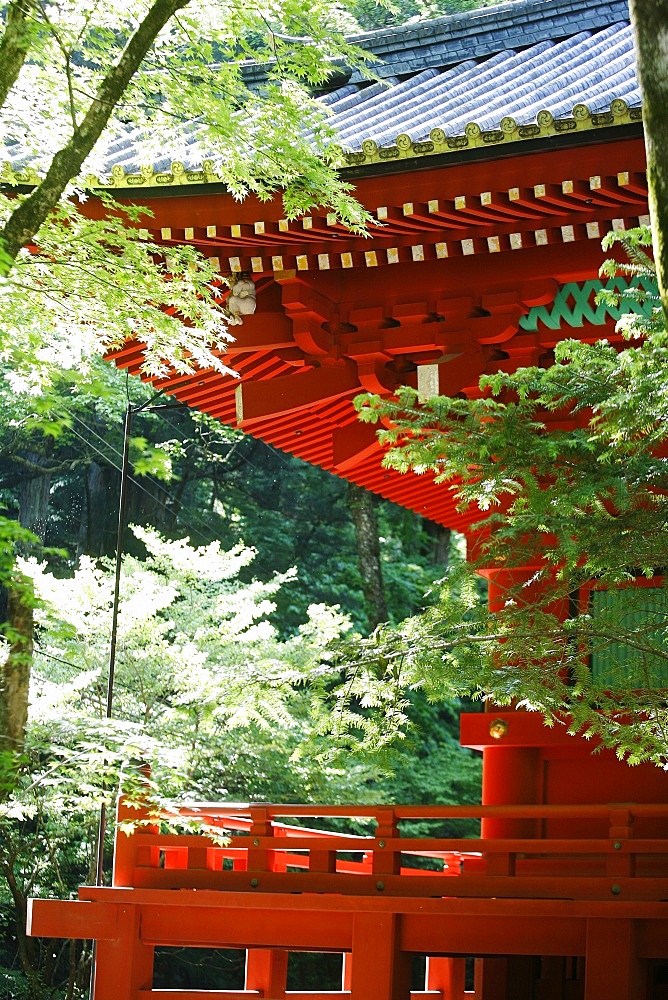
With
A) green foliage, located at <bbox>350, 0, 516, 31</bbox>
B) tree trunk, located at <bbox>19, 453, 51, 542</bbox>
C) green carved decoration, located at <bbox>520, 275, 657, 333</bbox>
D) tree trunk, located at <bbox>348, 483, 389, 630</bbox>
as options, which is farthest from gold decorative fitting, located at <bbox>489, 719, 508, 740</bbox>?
green foliage, located at <bbox>350, 0, 516, 31</bbox>

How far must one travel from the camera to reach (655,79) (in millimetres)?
2535

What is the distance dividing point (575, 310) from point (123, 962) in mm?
3665

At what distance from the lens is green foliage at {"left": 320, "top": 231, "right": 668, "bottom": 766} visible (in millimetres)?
3715

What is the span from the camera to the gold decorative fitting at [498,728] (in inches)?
223

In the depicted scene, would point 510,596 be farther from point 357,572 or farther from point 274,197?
point 357,572

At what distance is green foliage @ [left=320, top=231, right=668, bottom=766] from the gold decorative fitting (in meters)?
1.26

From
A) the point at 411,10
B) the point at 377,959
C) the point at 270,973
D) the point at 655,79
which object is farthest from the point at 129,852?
the point at 411,10

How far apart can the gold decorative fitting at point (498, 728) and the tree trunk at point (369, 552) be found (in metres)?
9.97

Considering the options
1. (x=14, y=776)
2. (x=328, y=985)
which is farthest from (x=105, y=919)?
(x=328, y=985)

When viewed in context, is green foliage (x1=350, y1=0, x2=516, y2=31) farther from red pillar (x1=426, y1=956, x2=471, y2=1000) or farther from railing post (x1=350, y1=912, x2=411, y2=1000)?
railing post (x1=350, y1=912, x2=411, y2=1000)

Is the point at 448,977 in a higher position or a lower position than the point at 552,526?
lower

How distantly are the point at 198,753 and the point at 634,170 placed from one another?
662 cm

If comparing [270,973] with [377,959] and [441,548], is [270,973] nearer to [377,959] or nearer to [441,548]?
[377,959]

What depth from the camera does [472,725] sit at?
19.0 feet
